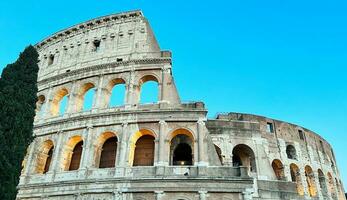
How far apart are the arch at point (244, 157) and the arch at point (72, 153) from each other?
976 cm

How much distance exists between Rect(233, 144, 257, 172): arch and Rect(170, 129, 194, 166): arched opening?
3.45m

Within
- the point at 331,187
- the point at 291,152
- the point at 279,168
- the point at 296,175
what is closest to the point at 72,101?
the point at 279,168

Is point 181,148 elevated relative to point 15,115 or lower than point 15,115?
elevated

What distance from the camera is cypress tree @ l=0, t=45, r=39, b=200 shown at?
11.5 metres

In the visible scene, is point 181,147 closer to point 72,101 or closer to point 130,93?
point 130,93

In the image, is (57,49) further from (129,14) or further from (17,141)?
(17,141)

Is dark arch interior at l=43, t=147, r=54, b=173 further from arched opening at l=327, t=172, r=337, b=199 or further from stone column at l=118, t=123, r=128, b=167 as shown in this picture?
arched opening at l=327, t=172, r=337, b=199

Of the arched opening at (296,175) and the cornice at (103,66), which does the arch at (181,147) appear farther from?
the arched opening at (296,175)

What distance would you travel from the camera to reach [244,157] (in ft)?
67.7

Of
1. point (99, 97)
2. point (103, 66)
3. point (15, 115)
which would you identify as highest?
point (103, 66)

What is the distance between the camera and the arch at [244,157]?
19.3m

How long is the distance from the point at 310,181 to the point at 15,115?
21452mm

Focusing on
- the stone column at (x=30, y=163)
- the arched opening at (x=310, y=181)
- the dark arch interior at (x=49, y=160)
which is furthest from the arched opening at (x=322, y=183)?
the stone column at (x=30, y=163)

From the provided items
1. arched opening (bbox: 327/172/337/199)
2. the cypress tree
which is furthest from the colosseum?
the cypress tree
